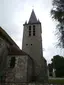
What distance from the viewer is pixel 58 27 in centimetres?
1021

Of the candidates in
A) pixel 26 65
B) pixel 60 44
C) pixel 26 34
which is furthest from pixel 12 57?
pixel 60 44

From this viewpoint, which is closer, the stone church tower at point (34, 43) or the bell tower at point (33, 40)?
the stone church tower at point (34, 43)

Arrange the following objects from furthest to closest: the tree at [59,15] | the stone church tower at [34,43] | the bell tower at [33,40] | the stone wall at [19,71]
A: the bell tower at [33,40] → the stone church tower at [34,43] → the stone wall at [19,71] → the tree at [59,15]

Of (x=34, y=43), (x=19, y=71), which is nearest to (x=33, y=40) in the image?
(x=34, y=43)

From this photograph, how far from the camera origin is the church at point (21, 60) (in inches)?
749

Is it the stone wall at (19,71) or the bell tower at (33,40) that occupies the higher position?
the bell tower at (33,40)

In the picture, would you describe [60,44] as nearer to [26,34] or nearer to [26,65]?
[26,65]

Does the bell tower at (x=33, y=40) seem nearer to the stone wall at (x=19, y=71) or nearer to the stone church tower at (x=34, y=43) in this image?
the stone church tower at (x=34, y=43)

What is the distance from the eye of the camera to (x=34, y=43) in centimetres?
2794

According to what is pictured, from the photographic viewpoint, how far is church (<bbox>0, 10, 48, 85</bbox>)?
749 inches

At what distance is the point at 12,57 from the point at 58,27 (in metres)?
12.2

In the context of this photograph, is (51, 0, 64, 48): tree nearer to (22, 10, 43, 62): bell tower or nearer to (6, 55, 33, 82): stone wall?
(6, 55, 33, 82): stone wall

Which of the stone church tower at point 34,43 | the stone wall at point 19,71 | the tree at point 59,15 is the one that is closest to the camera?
the tree at point 59,15

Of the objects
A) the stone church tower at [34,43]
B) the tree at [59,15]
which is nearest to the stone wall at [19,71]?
the stone church tower at [34,43]
